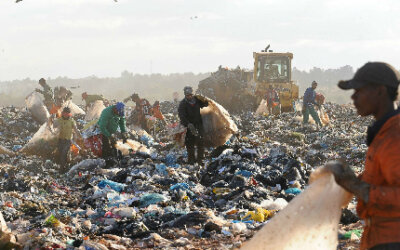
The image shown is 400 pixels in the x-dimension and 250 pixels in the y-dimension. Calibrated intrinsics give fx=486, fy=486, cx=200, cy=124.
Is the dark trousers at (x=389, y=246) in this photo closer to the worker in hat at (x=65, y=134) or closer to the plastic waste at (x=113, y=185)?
the plastic waste at (x=113, y=185)

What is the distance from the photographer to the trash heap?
17.9 ft

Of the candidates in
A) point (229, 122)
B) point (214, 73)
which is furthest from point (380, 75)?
point (214, 73)

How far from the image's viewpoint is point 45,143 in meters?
11.0

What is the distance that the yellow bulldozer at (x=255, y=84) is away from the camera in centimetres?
1992

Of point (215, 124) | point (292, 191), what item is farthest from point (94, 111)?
point (292, 191)

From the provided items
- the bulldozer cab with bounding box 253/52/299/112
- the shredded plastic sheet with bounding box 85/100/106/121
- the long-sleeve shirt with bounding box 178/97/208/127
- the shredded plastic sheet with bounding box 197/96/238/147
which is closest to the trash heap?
the shredded plastic sheet with bounding box 197/96/238/147

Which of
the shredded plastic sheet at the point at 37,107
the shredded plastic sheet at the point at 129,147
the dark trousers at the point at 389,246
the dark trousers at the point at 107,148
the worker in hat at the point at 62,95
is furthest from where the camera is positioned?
the worker in hat at the point at 62,95

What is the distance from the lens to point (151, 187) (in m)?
8.01

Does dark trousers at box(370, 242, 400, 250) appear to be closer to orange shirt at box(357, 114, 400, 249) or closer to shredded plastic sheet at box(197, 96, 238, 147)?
orange shirt at box(357, 114, 400, 249)

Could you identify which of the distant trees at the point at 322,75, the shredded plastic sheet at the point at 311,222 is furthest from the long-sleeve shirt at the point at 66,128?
the distant trees at the point at 322,75

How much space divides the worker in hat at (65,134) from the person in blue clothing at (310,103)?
7224mm

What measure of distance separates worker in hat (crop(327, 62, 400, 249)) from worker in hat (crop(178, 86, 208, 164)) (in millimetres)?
7467

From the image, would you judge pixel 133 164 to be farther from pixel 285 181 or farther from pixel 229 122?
pixel 285 181

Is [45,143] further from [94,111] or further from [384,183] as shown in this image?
[384,183]
